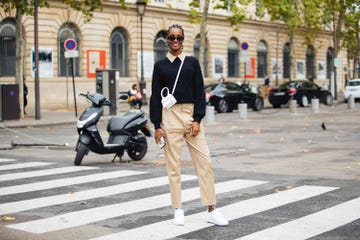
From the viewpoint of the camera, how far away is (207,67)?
49531 mm

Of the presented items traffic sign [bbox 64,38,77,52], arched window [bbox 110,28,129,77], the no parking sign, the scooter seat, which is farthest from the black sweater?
arched window [bbox 110,28,129,77]

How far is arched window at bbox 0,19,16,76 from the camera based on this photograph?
34750 millimetres

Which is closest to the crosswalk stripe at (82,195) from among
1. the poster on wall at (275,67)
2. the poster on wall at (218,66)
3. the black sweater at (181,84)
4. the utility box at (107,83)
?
the black sweater at (181,84)

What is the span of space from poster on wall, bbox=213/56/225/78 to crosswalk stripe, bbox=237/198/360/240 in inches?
1664

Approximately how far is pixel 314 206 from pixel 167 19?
38382mm

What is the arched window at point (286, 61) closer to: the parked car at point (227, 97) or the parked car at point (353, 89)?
the parked car at point (353, 89)

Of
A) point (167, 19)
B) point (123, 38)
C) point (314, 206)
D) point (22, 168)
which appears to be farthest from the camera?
point (167, 19)

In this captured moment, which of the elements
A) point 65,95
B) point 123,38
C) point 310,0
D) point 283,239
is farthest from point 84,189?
point 310,0

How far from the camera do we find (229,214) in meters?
7.62

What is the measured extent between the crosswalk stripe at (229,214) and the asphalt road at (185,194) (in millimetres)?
10

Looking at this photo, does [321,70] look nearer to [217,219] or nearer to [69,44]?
[69,44]

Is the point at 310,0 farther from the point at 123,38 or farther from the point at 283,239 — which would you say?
the point at 283,239

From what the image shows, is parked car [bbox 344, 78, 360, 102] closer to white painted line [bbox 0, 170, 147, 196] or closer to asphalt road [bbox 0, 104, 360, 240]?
asphalt road [bbox 0, 104, 360, 240]

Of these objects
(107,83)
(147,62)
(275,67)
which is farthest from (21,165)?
(275,67)
